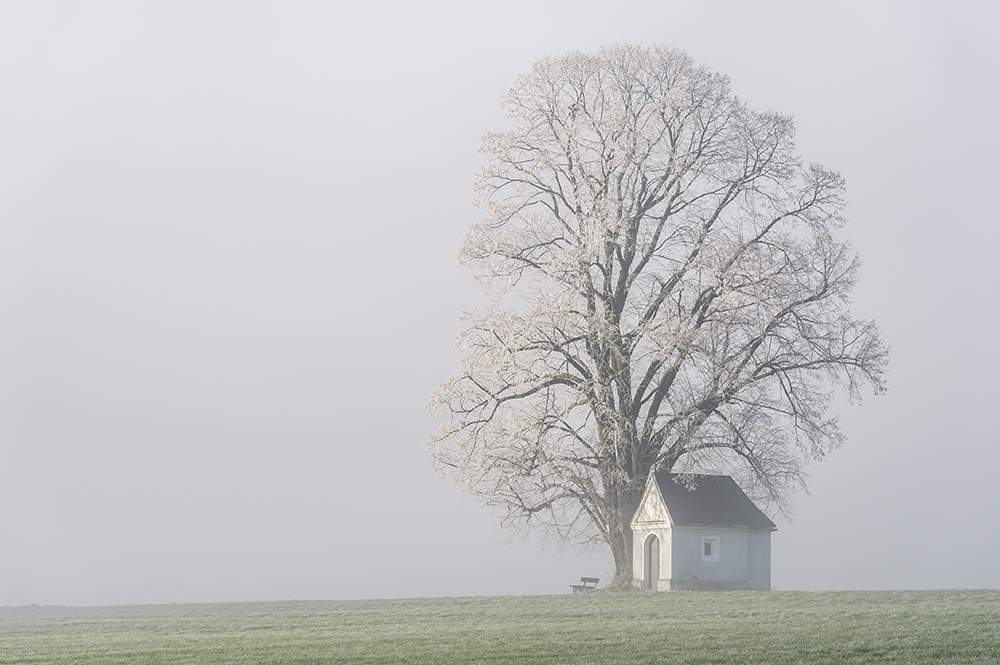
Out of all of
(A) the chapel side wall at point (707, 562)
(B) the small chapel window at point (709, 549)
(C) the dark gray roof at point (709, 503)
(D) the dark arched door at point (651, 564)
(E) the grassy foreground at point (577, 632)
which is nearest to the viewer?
(E) the grassy foreground at point (577, 632)

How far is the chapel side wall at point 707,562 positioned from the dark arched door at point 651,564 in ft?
2.93

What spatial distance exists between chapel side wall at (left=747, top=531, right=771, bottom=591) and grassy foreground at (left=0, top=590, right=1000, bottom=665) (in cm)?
453

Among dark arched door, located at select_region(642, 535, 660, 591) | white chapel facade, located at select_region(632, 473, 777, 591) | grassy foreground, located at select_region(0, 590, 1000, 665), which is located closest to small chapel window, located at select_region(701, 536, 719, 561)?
white chapel facade, located at select_region(632, 473, 777, 591)

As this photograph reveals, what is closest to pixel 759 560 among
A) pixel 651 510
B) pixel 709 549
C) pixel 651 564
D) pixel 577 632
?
pixel 709 549

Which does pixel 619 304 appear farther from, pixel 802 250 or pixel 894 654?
pixel 894 654

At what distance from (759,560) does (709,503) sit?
2.48 meters

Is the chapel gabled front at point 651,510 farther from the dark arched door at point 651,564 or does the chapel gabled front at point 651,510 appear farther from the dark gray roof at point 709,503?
the dark arched door at point 651,564

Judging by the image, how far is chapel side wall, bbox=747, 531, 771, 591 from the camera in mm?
30625

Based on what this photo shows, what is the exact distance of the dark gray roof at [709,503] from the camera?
96.3ft

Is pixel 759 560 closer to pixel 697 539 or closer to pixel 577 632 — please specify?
pixel 697 539

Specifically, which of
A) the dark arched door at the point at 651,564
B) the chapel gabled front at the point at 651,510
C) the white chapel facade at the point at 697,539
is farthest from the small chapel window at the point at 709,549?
the chapel gabled front at the point at 651,510

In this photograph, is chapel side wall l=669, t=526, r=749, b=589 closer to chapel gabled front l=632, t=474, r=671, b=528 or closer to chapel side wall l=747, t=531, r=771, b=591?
chapel side wall l=747, t=531, r=771, b=591

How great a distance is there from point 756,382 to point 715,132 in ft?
24.8

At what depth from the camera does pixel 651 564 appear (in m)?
30.2
